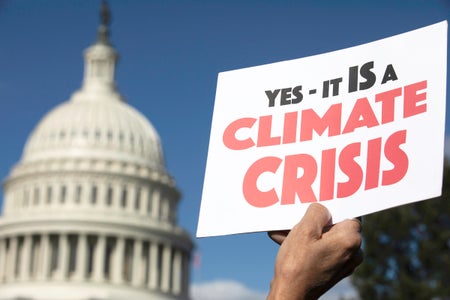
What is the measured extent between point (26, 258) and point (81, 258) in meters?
4.55

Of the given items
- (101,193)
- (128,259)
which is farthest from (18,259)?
(128,259)

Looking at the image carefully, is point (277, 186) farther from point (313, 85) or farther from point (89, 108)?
point (89, 108)

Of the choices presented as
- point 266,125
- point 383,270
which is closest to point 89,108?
point 383,270

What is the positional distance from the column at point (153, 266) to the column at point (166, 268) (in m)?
0.74

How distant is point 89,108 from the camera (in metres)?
97.2

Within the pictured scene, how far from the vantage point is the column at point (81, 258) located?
86.7m

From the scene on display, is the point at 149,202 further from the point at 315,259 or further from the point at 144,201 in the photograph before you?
the point at 315,259

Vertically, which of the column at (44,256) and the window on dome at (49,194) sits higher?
the window on dome at (49,194)

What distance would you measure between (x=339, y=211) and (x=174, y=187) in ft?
300

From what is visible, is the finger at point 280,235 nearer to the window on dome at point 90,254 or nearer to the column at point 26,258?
the column at point 26,258

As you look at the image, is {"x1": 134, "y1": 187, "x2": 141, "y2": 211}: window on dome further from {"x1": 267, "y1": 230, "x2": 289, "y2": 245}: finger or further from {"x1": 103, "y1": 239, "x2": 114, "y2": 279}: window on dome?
{"x1": 267, "y1": 230, "x2": 289, "y2": 245}: finger

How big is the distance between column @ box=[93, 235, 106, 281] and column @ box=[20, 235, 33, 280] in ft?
17.8

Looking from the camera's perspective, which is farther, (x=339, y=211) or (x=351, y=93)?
(x=351, y=93)

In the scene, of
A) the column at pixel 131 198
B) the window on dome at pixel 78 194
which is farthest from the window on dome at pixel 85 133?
the column at pixel 131 198
